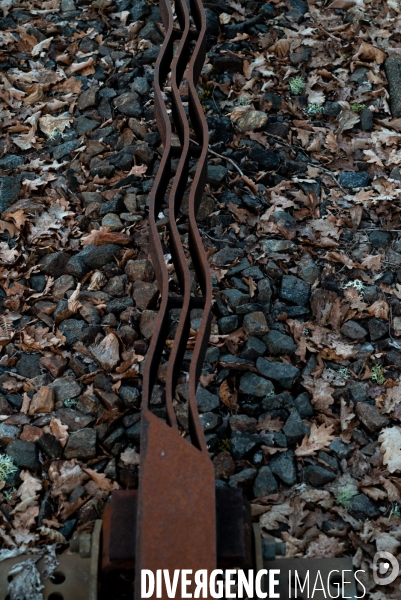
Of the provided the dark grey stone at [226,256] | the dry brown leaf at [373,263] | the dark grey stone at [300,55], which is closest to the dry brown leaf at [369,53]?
the dark grey stone at [300,55]

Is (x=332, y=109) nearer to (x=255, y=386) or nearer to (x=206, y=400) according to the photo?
(x=255, y=386)

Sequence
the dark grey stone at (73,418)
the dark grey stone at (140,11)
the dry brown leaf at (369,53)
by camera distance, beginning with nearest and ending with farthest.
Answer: the dark grey stone at (73,418), the dry brown leaf at (369,53), the dark grey stone at (140,11)

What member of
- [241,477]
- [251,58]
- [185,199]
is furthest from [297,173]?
[241,477]

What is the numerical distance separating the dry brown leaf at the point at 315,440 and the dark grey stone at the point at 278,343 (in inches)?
14.6

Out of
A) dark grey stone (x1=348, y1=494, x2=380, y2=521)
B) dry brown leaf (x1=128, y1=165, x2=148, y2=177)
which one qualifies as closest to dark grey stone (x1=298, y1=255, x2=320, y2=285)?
dry brown leaf (x1=128, y1=165, x2=148, y2=177)

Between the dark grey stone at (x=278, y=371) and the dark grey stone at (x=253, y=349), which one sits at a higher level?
A: the dark grey stone at (x=253, y=349)

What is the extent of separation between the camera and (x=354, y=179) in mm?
3973

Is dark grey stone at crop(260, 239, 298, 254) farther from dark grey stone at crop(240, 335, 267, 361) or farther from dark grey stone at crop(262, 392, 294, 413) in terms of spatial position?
dark grey stone at crop(262, 392, 294, 413)

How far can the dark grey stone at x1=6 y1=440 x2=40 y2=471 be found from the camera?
9.49ft

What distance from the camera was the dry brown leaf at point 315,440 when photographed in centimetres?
295

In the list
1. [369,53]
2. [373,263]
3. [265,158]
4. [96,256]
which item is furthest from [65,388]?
[369,53]

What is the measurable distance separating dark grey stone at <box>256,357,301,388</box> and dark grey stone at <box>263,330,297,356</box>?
61mm

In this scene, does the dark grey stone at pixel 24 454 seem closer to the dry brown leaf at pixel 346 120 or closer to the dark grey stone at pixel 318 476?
the dark grey stone at pixel 318 476

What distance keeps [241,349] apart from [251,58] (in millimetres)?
2126
